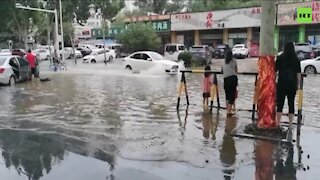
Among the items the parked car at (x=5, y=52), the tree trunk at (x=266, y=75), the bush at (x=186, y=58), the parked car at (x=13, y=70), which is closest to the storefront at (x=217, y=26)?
the bush at (x=186, y=58)

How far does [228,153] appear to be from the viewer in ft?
23.5

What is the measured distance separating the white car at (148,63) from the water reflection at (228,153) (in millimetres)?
15106

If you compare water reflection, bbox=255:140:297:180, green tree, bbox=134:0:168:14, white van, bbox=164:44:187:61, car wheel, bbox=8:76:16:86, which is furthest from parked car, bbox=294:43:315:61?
green tree, bbox=134:0:168:14

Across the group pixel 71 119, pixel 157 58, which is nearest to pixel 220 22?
pixel 157 58

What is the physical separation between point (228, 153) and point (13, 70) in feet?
50.2

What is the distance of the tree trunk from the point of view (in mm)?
8047

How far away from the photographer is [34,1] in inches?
1795

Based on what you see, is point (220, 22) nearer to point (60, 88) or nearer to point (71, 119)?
point (60, 88)

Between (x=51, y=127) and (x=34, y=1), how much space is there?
39.0 metres

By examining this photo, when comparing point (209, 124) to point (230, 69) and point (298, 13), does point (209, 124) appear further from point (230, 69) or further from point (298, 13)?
point (298, 13)

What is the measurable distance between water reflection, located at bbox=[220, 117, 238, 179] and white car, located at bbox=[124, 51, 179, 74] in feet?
49.6

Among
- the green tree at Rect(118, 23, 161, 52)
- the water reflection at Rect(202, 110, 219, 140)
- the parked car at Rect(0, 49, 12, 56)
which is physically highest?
the green tree at Rect(118, 23, 161, 52)

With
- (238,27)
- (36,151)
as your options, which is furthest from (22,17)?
(36,151)

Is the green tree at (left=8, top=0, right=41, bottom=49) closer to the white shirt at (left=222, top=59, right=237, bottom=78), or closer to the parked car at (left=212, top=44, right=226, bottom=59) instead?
the parked car at (left=212, top=44, right=226, bottom=59)
